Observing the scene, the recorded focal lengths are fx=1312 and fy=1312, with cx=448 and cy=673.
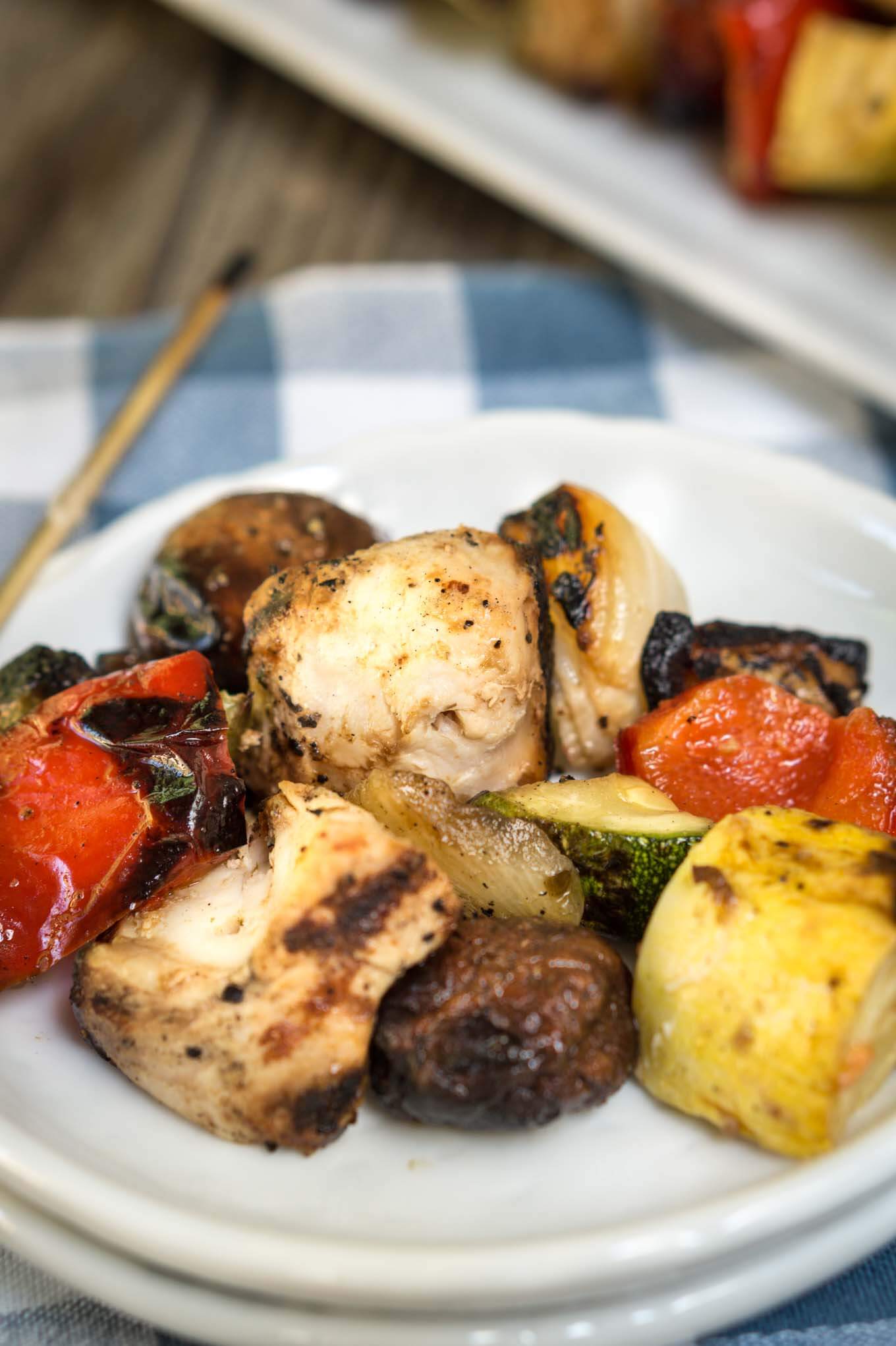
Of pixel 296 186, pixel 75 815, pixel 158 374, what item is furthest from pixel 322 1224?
pixel 296 186

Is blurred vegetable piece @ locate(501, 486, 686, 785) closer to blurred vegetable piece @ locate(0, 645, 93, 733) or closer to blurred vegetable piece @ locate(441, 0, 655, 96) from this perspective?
blurred vegetable piece @ locate(0, 645, 93, 733)

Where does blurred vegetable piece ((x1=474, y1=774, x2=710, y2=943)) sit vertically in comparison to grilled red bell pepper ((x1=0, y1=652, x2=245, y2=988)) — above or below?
above

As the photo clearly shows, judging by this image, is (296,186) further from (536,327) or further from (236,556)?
(236,556)

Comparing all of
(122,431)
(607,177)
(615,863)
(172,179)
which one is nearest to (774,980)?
(615,863)

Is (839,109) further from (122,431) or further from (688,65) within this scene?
(122,431)

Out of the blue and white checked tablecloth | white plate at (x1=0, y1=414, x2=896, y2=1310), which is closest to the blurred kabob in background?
the blue and white checked tablecloth

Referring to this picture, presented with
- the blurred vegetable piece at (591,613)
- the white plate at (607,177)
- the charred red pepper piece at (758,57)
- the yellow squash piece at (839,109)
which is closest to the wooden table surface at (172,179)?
the white plate at (607,177)

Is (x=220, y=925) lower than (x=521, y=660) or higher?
lower
